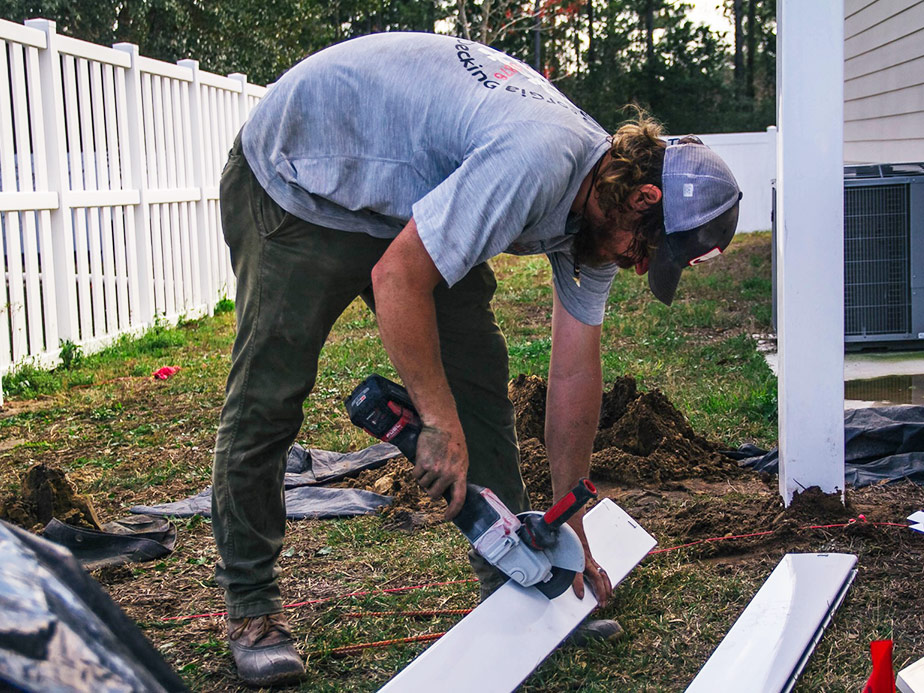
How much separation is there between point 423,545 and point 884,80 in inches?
303

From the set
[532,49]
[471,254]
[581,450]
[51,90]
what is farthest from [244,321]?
[532,49]

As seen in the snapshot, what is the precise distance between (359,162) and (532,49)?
1113 inches

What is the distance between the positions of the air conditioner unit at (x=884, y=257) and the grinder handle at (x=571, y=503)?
15.0 ft

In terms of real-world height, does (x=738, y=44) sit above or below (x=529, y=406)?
above

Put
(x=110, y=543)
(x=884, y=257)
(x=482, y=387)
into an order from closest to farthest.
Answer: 1. (x=482, y=387)
2. (x=110, y=543)
3. (x=884, y=257)

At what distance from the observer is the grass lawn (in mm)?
2670

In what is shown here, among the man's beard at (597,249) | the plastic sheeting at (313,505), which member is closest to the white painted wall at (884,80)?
the plastic sheeting at (313,505)

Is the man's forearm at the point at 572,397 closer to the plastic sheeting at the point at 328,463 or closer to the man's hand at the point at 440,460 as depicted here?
the man's hand at the point at 440,460

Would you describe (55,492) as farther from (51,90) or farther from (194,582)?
(51,90)

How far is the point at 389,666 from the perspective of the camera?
2.68 m

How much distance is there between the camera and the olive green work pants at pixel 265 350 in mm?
2568

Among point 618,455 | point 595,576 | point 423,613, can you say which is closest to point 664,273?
point 595,576

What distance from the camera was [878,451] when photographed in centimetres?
427

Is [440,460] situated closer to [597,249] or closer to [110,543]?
[597,249]
